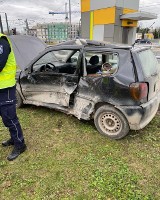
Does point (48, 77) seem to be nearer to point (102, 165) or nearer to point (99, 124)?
point (99, 124)

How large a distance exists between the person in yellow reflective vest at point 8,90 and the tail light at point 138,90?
1.71 m

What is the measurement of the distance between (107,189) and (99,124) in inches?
53.0

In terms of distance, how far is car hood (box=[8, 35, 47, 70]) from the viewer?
482 cm

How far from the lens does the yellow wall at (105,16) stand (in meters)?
16.7

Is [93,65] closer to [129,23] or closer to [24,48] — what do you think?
[24,48]

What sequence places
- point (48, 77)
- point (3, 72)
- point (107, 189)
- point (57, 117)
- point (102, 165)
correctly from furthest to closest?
point (57, 117) < point (48, 77) < point (102, 165) < point (3, 72) < point (107, 189)

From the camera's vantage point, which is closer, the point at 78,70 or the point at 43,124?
the point at 78,70

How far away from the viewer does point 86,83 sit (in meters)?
3.62

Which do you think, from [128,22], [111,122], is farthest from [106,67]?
[128,22]

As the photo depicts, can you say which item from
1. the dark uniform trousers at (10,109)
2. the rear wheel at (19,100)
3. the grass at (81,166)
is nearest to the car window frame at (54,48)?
the rear wheel at (19,100)

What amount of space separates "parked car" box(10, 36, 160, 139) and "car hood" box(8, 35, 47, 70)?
1.25ft

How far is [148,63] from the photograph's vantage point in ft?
11.5

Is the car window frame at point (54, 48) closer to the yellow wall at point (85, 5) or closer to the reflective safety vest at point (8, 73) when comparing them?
the reflective safety vest at point (8, 73)

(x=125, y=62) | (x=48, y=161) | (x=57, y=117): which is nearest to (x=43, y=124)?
(x=57, y=117)
